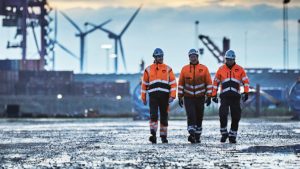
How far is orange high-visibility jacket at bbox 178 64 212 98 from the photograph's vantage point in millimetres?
22359

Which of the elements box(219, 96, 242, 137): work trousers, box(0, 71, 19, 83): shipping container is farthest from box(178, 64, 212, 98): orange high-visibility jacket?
box(0, 71, 19, 83): shipping container

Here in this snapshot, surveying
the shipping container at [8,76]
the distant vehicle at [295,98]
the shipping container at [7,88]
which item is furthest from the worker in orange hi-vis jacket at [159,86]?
the shipping container at [7,88]

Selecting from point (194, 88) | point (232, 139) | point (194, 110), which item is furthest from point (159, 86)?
point (232, 139)

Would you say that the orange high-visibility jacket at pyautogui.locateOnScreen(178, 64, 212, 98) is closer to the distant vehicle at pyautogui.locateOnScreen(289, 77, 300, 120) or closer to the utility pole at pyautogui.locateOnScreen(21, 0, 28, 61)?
the distant vehicle at pyautogui.locateOnScreen(289, 77, 300, 120)

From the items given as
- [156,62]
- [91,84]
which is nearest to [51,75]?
[91,84]

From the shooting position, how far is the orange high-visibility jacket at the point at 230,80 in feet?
72.5

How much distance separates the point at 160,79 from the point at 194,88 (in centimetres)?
74

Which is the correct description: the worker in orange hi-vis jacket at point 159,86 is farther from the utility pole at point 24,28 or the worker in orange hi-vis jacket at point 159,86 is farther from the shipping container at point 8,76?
the utility pole at point 24,28

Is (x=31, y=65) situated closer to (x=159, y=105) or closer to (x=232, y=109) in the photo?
(x=159, y=105)

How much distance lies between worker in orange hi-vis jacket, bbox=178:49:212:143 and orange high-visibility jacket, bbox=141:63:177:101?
8.3 inches

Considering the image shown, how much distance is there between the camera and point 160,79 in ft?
73.5

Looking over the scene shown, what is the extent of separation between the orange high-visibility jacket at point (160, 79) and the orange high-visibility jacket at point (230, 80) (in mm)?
946

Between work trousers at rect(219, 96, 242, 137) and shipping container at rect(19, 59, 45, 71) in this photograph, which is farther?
shipping container at rect(19, 59, 45, 71)

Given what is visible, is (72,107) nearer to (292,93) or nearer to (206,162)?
(292,93)
